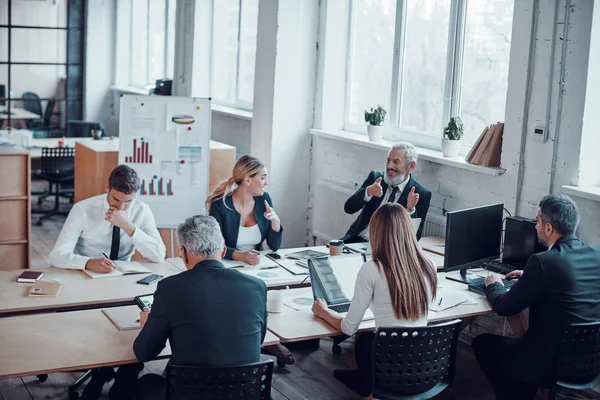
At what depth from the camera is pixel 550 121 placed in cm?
499

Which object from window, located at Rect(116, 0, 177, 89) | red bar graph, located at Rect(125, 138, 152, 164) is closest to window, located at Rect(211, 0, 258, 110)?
window, located at Rect(116, 0, 177, 89)

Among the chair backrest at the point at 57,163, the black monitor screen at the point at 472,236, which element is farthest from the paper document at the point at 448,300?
the chair backrest at the point at 57,163

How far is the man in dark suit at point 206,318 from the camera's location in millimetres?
3158

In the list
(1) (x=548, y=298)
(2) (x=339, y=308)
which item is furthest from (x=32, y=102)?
(1) (x=548, y=298)

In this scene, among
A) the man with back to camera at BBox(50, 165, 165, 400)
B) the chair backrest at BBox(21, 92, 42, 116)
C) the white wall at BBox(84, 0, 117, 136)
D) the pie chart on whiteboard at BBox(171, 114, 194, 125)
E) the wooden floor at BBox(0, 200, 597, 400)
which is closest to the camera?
the man with back to camera at BBox(50, 165, 165, 400)

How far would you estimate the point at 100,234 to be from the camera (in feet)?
16.1

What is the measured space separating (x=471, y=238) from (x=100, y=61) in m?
8.66

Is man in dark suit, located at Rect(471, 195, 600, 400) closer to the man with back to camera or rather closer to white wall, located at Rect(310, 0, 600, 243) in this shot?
white wall, located at Rect(310, 0, 600, 243)

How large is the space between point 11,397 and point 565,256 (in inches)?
124

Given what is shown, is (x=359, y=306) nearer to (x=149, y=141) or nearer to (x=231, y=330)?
(x=231, y=330)

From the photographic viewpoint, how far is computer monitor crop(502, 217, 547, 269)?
4.91 meters

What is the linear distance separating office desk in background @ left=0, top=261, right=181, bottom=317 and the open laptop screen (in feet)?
2.87

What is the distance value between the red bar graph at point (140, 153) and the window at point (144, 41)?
436cm

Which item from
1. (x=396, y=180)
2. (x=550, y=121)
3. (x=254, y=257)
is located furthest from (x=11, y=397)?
(x=550, y=121)
